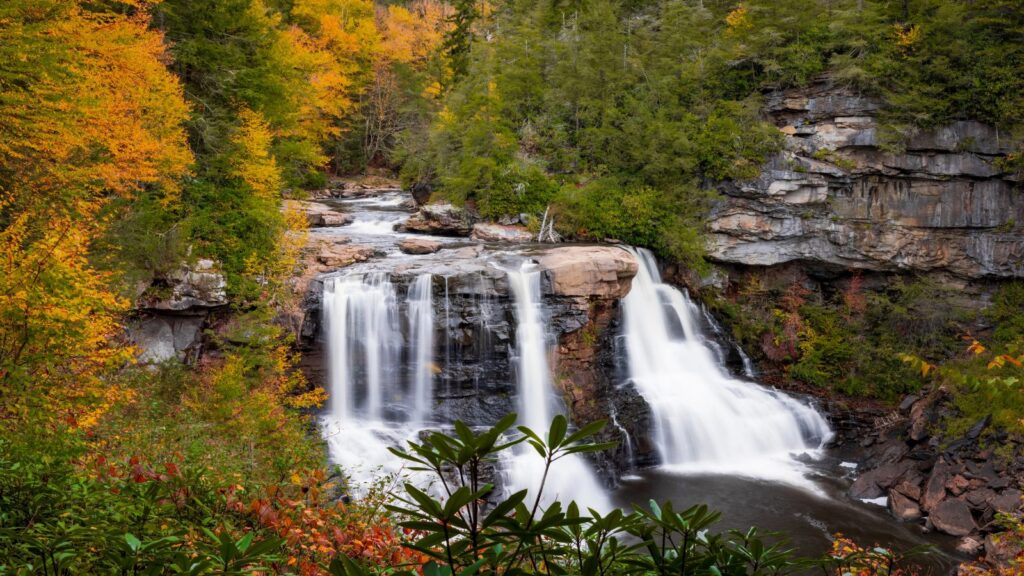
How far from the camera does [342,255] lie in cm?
1498

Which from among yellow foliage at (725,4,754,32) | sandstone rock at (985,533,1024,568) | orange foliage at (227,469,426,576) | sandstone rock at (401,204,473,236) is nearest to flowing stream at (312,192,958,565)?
sandstone rock at (985,533,1024,568)

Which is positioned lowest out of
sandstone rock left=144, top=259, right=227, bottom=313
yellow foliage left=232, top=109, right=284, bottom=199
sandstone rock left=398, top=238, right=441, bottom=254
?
sandstone rock left=144, top=259, right=227, bottom=313

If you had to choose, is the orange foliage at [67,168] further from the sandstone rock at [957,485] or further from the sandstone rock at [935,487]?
the sandstone rock at [957,485]

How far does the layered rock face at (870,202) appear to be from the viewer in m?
16.8

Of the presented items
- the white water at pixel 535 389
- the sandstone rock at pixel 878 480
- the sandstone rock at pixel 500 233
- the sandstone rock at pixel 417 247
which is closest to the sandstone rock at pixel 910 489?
the sandstone rock at pixel 878 480

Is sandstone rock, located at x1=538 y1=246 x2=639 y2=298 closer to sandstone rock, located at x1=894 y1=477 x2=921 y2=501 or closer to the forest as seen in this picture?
the forest

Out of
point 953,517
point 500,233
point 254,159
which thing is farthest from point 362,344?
point 953,517

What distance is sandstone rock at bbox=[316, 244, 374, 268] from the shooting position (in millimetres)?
14641

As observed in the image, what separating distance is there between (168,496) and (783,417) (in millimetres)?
14241

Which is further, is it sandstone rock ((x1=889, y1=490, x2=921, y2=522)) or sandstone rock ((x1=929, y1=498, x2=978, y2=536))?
sandstone rock ((x1=889, y1=490, x2=921, y2=522))

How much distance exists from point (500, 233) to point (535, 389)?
6471 mm

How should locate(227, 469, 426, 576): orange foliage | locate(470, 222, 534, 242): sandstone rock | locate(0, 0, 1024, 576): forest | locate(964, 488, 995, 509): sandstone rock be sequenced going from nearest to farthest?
locate(227, 469, 426, 576): orange foliage → locate(0, 0, 1024, 576): forest → locate(964, 488, 995, 509): sandstone rock → locate(470, 222, 534, 242): sandstone rock

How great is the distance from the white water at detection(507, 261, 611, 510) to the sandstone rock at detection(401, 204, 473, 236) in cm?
502

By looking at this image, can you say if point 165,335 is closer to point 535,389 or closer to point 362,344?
point 362,344
